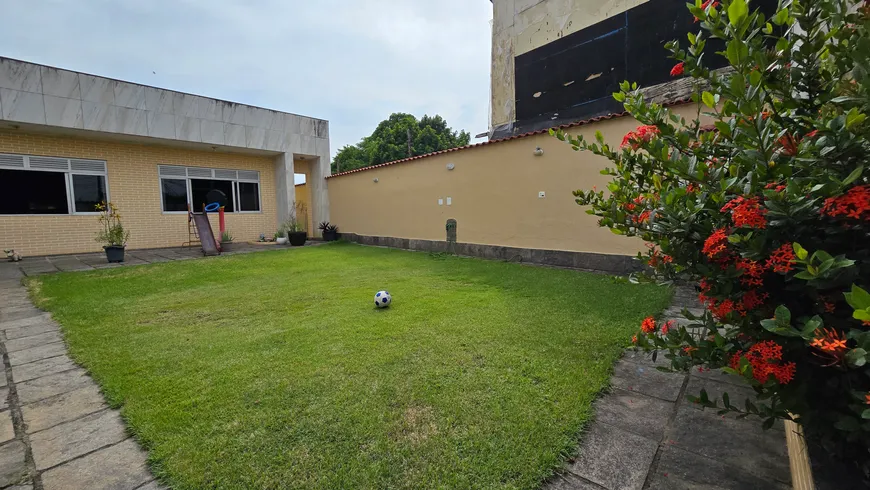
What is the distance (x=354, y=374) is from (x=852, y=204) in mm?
2355

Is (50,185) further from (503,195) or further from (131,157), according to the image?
(503,195)

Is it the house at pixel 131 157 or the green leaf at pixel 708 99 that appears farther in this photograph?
the house at pixel 131 157

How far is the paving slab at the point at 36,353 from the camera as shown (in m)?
2.65

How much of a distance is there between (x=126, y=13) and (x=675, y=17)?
11.4 meters

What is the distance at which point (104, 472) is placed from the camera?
1.48m

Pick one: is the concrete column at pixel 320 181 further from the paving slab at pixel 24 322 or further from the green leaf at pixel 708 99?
the green leaf at pixel 708 99

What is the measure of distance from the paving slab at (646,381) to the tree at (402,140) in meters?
25.7

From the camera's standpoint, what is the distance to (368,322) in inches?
131

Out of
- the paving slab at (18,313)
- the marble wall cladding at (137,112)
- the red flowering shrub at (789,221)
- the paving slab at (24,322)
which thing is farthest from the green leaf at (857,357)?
the marble wall cladding at (137,112)

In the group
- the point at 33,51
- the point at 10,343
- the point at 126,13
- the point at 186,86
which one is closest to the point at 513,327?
the point at 10,343

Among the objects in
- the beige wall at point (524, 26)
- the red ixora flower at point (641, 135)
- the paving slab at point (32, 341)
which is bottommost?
the paving slab at point (32, 341)

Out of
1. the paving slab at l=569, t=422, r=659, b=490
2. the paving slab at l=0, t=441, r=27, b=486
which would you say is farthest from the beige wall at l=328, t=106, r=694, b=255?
the paving slab at l=0, t=441, r=27, b=486

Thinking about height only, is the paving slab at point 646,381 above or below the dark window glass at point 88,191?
below

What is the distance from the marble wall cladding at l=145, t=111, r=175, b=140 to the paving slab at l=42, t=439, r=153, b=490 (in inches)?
396
